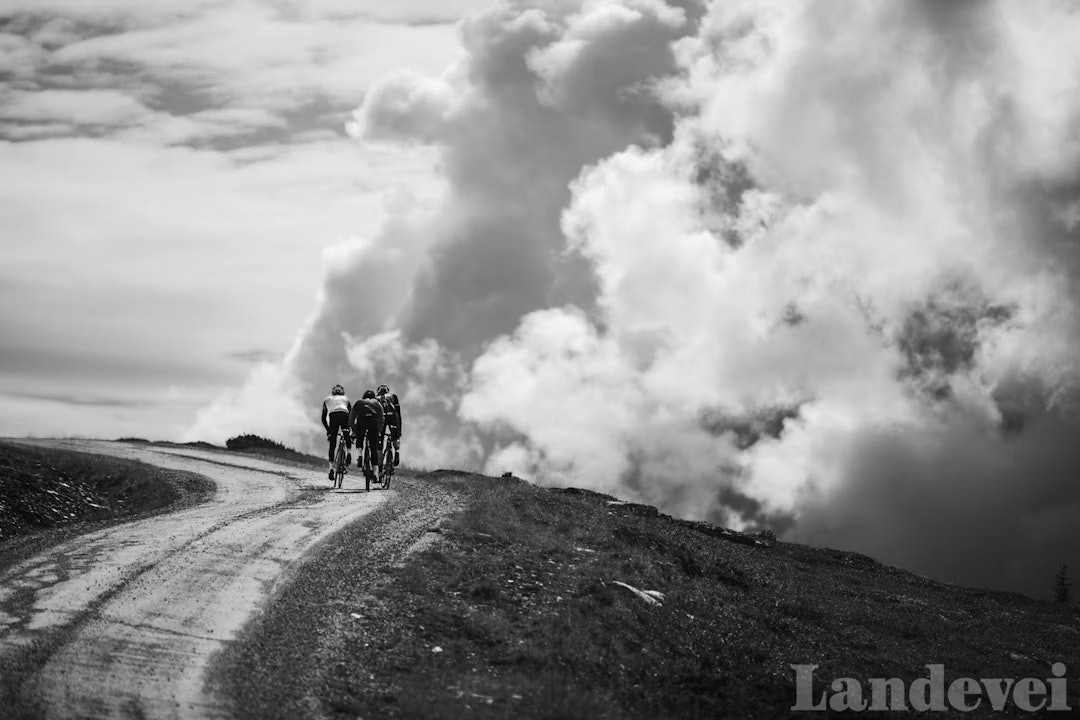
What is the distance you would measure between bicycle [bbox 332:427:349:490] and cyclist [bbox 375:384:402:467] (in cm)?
133

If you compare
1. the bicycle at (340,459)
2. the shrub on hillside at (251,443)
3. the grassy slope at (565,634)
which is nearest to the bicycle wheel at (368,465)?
the bicycle at (340,459)

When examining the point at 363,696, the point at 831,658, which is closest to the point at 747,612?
the point at 831,658

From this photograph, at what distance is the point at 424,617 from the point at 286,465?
73.9ft

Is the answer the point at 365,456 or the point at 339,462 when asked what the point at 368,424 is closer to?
the point at 365,456

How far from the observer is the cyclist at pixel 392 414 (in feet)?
103

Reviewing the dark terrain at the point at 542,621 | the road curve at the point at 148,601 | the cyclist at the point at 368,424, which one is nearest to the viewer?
the road curve at the point at 148,601

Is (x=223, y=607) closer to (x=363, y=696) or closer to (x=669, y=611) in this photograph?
(x=363, y=696)

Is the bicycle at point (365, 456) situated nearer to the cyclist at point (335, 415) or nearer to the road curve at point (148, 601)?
the cyclist at point (335, 415)

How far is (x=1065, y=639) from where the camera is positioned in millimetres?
30344

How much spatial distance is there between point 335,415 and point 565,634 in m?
16.3

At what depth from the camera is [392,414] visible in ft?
104

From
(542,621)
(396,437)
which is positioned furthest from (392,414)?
(542,621)

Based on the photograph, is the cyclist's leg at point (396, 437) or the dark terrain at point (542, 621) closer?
the dark terrain at point (542, 621)

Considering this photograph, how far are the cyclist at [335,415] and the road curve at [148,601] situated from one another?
5.58m
